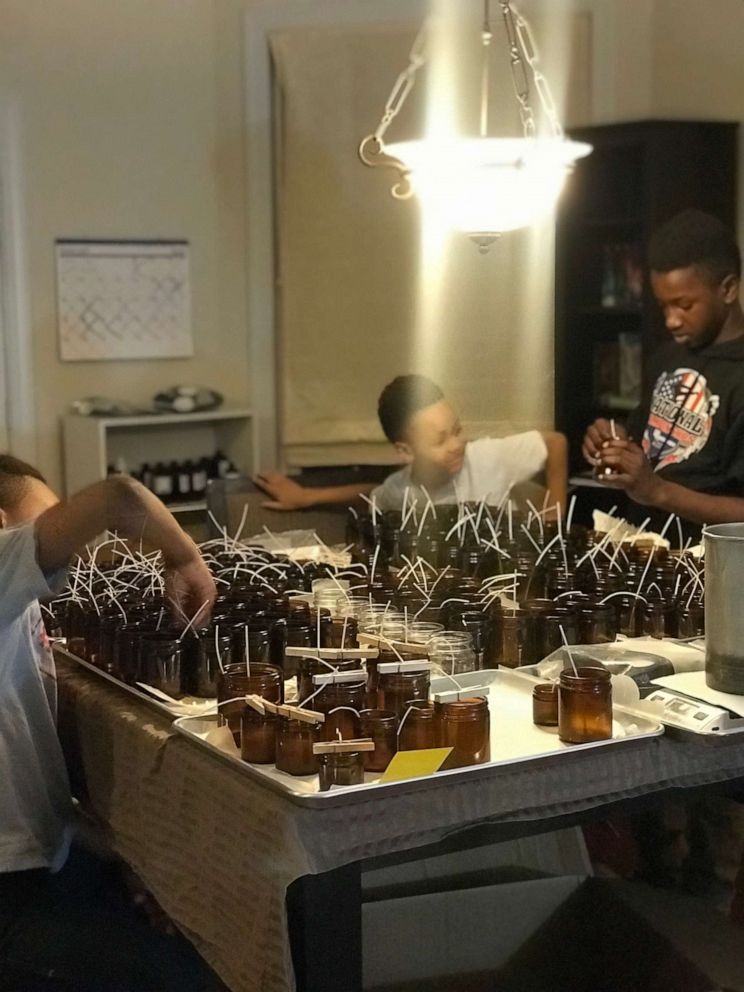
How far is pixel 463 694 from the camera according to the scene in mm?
1568

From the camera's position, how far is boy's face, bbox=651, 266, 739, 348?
2793 millimetres

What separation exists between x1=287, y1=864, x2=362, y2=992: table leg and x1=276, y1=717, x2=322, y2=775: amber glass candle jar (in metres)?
0.12

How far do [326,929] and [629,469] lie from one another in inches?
52.8

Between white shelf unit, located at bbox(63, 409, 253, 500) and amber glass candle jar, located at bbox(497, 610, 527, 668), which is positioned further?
white shelf unit, located at bbox(63, 409, 253, 500)

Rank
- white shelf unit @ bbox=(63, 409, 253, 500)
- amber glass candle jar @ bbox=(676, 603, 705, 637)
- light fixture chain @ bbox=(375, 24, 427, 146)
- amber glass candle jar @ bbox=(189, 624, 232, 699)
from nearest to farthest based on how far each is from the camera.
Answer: amber glass candle jar @ bbox=(189, 624, 232, 699) < amber glass candle jar @ bbox=(676, 603, 705, 637) < light fixture chain @ bbox=(375, 24, 427, 146) < white shelf unit @ bbox=(63, 409, 253, 500)

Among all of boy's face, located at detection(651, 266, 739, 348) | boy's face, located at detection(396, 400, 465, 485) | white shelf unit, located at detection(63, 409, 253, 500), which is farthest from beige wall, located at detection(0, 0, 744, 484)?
boy's face, located at detection(396, 400, 465, 485)

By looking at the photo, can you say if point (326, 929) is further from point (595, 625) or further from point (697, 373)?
point (697, 373)

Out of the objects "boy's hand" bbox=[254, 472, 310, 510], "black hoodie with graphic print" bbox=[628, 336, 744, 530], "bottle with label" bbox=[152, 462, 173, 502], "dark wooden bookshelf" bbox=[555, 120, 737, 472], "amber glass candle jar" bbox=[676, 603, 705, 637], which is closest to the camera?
"amber glass candle jar" bbox=[676, 603, 705, 637]

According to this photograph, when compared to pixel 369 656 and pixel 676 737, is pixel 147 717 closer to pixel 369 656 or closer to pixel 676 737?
pixel 369 656

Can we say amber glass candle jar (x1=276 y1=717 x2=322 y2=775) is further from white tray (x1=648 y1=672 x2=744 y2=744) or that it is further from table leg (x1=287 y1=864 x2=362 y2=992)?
white tray (x1=648 y1=672 x2=744 y2=744)

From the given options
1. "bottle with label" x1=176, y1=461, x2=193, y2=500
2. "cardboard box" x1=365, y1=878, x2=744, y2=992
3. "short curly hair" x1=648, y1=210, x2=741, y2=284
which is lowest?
"cardboard box" x1=365, y1=878, x2=744, y2=992

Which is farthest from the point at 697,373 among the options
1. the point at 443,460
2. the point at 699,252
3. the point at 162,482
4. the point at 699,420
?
the point at 162,482

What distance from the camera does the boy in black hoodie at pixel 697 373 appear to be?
2.70 metres

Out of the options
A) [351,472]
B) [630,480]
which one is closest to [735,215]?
[351,472]
